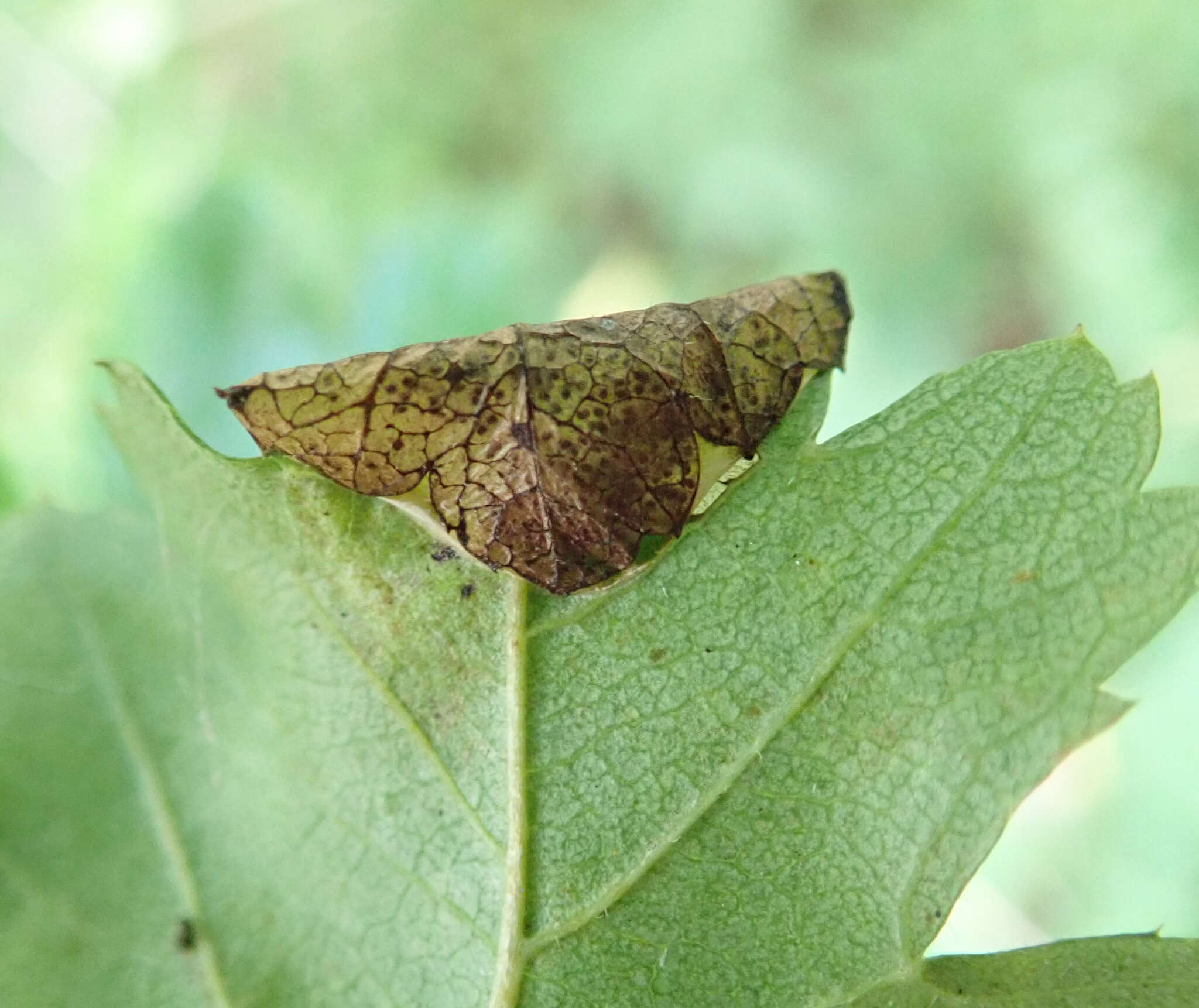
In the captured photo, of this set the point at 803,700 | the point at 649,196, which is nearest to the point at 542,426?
the point at 803,700

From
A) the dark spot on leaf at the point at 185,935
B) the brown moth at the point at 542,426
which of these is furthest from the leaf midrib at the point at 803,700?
the dark spot on leaf at the point at 185,935

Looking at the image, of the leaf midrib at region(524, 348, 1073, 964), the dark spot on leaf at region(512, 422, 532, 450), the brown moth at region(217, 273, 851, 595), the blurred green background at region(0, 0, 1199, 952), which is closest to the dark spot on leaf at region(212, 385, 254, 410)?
the brown moth at region(217, 273, 851, 595)

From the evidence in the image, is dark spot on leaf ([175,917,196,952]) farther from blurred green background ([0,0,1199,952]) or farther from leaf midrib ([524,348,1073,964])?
blurred green background ([0,0,1199,952])

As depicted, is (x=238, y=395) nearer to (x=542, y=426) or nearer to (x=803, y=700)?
(x=542, y=426)

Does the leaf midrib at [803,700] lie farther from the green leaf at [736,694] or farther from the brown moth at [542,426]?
the brown moth at [542,426]

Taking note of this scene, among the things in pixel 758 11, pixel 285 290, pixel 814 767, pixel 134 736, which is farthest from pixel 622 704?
pixel 758 11

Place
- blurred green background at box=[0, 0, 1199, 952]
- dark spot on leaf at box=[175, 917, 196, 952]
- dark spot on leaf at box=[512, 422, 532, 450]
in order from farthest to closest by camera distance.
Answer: blurred green background at box=[0, 0, 1199, 952]
dark spot on leaf at box=[175, 917, 196, 952]
dark spot on leaf at box=[512, 422, 532, 450]

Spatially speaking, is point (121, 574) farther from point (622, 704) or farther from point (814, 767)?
point (814, 767)
